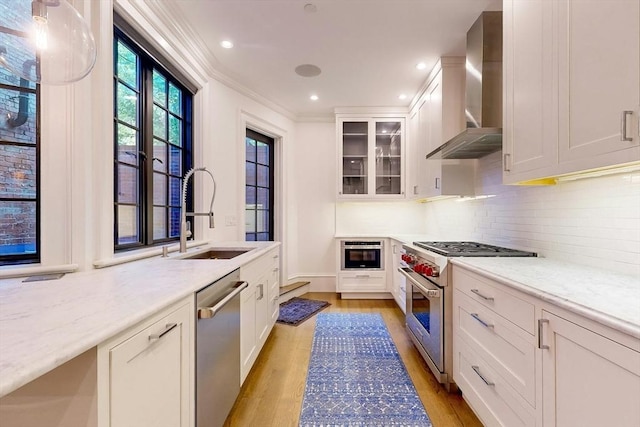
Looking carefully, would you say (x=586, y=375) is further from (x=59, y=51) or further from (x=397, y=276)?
(x=397, y=276)

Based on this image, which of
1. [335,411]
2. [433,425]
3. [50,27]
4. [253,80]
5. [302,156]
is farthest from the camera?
[302,156]

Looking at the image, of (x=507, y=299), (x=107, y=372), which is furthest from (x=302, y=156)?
(x=107, y=372)

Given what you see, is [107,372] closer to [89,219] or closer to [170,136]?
[89,219]

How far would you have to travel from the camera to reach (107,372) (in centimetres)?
76

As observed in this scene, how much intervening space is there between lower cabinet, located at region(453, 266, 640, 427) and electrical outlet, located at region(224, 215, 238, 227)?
89.5 inches

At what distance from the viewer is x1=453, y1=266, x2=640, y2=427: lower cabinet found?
0.81 metres

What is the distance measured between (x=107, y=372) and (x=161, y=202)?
180cm

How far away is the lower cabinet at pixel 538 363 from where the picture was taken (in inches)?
32.0

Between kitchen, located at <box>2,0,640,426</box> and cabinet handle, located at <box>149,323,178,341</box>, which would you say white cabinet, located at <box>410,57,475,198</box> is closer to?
kitchen, located at <box>2,0,640,426</box>

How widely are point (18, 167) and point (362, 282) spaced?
348 cm

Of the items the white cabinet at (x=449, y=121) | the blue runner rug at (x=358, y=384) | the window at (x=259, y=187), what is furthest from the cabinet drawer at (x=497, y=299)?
the window at (x=259, y=187)

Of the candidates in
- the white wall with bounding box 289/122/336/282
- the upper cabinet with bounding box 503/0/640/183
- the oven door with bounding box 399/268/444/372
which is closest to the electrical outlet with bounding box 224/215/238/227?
the white wall with bounding box 289/122/336/282

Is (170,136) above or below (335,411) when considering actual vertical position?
above

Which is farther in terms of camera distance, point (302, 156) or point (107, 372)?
point (302, 156)
